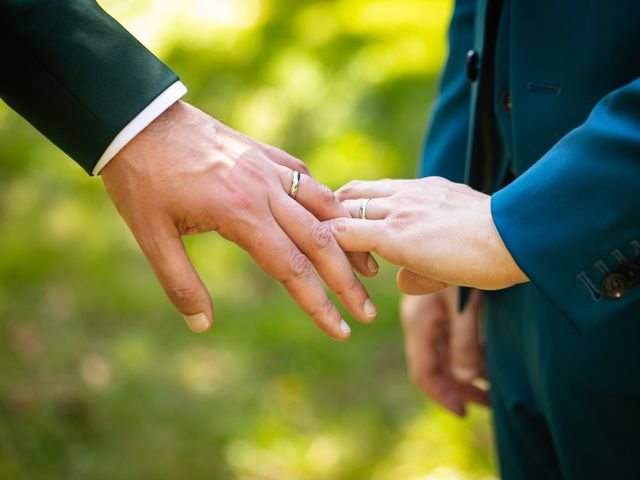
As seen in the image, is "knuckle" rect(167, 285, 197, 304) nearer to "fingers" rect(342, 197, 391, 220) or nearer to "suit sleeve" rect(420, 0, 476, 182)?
"fingers" rect(342, 197, 391, 220)

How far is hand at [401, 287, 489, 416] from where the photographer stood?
7.48ft

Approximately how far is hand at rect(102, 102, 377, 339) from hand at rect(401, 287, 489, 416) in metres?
0.61

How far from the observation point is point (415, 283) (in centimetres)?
167

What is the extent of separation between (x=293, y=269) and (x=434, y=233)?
→ 315mm

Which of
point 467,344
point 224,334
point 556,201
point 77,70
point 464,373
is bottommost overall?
point 224,334

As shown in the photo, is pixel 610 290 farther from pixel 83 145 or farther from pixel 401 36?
pixel 401 36

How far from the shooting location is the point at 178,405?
3385 millimetres

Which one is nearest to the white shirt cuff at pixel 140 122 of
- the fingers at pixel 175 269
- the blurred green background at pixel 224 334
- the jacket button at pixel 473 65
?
the fingers at pixel 175 269

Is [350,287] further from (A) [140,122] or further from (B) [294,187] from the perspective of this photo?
(A) [140,122]

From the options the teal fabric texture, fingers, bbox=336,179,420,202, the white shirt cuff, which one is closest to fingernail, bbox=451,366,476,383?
the teal fabric texture

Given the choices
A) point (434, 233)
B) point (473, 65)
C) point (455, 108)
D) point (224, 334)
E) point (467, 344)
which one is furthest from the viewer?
point (224, 334)

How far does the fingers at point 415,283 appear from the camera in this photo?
1655 millimetres

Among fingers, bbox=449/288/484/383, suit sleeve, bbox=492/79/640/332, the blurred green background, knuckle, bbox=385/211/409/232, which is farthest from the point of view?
the blurred green background

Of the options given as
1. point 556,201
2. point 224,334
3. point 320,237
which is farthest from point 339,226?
point 224,334
